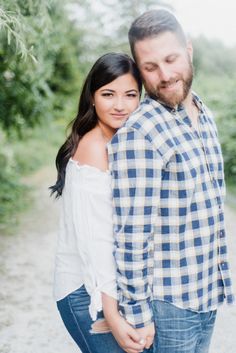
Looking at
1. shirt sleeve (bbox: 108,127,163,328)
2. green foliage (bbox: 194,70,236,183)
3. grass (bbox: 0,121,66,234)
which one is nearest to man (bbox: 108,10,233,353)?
shirt sleeve (bbox: 108,127,163,328)

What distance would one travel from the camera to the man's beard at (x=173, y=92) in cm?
175

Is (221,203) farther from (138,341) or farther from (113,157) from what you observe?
(138,341)

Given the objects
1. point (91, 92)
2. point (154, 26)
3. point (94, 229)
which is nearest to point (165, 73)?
point (154, 26)

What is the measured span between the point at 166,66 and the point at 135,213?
1.68ft

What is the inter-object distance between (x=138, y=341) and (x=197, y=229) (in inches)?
16.1

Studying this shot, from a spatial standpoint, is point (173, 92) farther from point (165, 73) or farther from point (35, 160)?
point (35, 160)

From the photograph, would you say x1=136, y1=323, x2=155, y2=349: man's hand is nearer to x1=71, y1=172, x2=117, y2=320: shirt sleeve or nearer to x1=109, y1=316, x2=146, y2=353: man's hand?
x1=109, y1=316, x2=146, y2=353: man's hand

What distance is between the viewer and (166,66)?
174cm

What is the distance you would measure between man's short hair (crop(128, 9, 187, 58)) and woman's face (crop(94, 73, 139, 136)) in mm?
216

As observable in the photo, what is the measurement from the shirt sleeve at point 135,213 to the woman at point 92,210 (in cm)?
7

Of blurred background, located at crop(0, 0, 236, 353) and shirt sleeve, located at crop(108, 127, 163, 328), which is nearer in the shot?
shirt sleeve, located at crop(108, 127, 163, 328)

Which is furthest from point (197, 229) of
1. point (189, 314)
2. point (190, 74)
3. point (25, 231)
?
point (25, 231)

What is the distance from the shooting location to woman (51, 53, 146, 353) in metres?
1.72

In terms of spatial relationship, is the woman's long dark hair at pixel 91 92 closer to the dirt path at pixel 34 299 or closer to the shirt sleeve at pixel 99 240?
the shirt sleeve at pixel 99 240
